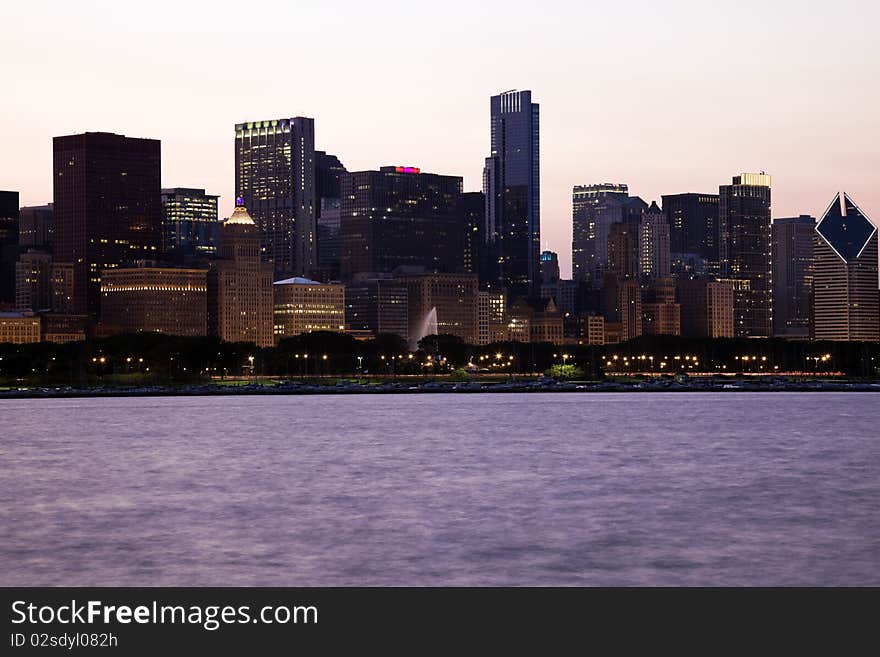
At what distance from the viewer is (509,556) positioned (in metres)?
44.7

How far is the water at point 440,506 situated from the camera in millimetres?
42594

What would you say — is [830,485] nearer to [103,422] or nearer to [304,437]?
[304,437]

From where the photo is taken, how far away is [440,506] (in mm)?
58844

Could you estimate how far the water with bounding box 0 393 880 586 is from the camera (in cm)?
4259

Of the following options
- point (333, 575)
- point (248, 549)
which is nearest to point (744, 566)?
point (333, 575)

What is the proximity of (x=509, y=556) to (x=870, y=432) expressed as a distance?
78.9 m

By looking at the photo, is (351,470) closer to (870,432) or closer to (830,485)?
(830,485)

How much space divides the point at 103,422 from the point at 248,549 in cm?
9555
